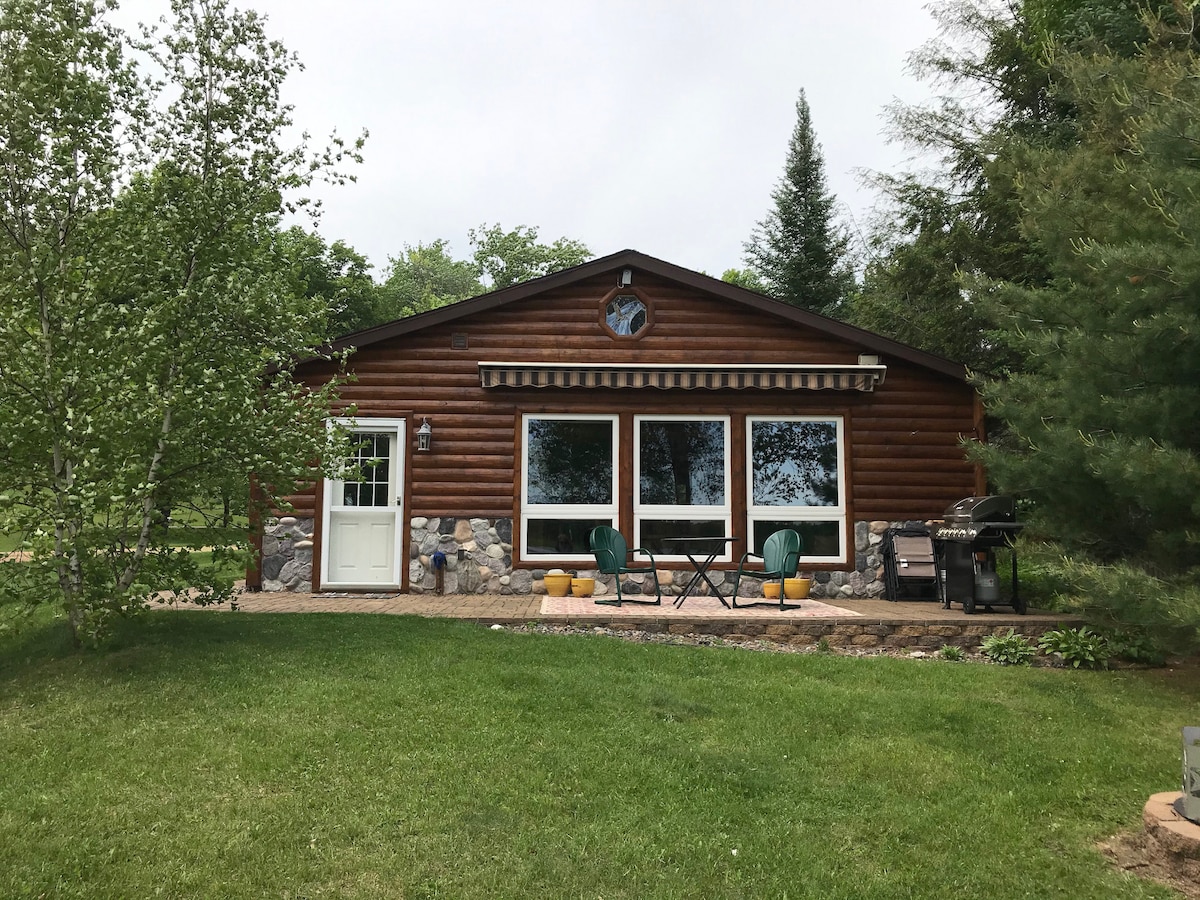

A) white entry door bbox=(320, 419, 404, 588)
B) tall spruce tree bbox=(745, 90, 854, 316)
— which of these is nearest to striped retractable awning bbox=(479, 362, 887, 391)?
white entry door bbox=(320, 419, 404, 588)

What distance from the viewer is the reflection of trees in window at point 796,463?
31.1ft

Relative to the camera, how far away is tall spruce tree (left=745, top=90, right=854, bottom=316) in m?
26.9

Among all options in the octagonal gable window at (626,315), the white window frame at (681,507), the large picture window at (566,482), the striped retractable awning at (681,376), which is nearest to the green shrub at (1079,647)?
the striped retractable awning at (681,376)

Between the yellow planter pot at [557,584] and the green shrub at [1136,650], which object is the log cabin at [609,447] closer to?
the yellow planter pot at [557,584]

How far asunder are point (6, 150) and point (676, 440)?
6.51 meters

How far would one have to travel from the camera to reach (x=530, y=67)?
41.0ft

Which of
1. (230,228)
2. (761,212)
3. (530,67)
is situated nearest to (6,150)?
(230,228)

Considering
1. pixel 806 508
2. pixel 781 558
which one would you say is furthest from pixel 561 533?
pixel 806 508

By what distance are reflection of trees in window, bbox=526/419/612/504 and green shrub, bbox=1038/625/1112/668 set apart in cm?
454

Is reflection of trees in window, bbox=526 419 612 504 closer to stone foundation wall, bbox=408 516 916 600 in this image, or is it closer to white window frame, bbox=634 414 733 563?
white window frame, bbox=634 414 733 563

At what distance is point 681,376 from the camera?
9.02m

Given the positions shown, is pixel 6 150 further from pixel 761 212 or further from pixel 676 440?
A: pixel 761 212

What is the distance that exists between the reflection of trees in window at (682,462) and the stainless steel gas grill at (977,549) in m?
2.45

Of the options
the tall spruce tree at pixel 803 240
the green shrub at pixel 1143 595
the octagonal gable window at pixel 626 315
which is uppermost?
the tall spruce tree at pixel 803 240
